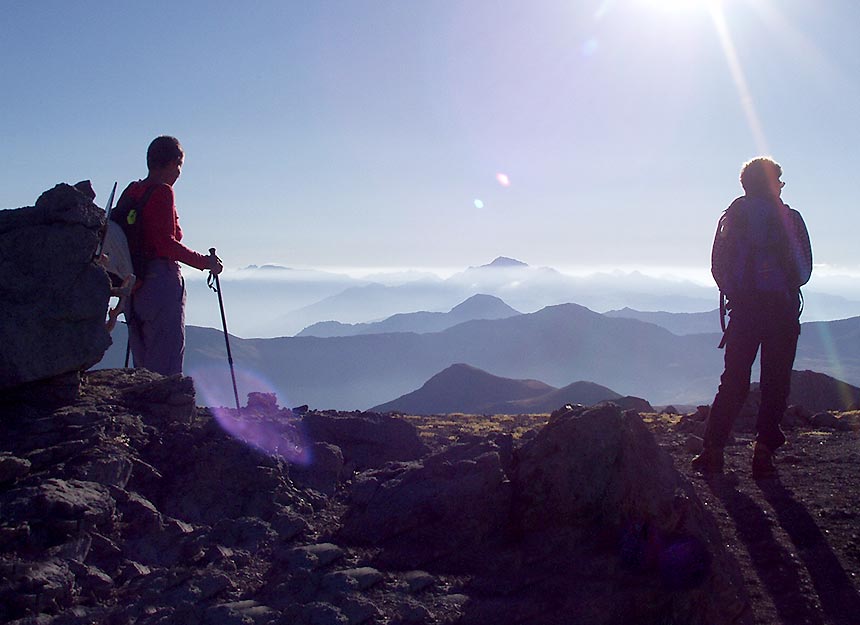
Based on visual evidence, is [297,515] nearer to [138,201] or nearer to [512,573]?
[512,573]

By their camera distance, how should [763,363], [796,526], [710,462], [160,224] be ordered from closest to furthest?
[796,526], [160,224], [763,363], [710,462]

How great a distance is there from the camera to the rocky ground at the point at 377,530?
14.5 ft

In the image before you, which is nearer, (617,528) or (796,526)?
(617,528)

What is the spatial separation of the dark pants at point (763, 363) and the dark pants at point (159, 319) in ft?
19.8

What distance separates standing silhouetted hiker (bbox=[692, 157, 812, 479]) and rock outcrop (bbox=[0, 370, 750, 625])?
275 cm

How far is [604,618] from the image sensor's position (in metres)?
4.36

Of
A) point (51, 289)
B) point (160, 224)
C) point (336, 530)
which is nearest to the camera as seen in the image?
point (336, 530)

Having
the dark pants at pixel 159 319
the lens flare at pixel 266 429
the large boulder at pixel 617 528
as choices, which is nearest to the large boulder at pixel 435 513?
the large boulder at pixel 617 528

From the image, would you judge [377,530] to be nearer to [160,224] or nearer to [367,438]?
[367,438]

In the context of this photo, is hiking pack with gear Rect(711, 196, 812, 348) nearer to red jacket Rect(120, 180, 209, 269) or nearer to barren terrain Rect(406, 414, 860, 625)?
barren terrain Rect(406, 414, 860, 625)

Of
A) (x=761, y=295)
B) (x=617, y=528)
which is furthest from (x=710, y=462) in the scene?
(x=617, y=528)

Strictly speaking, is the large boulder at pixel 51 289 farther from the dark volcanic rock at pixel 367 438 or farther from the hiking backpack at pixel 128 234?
the dark volcanic rock at pixel 367 438

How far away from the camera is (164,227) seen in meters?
7.87

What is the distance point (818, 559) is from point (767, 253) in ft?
10.9
